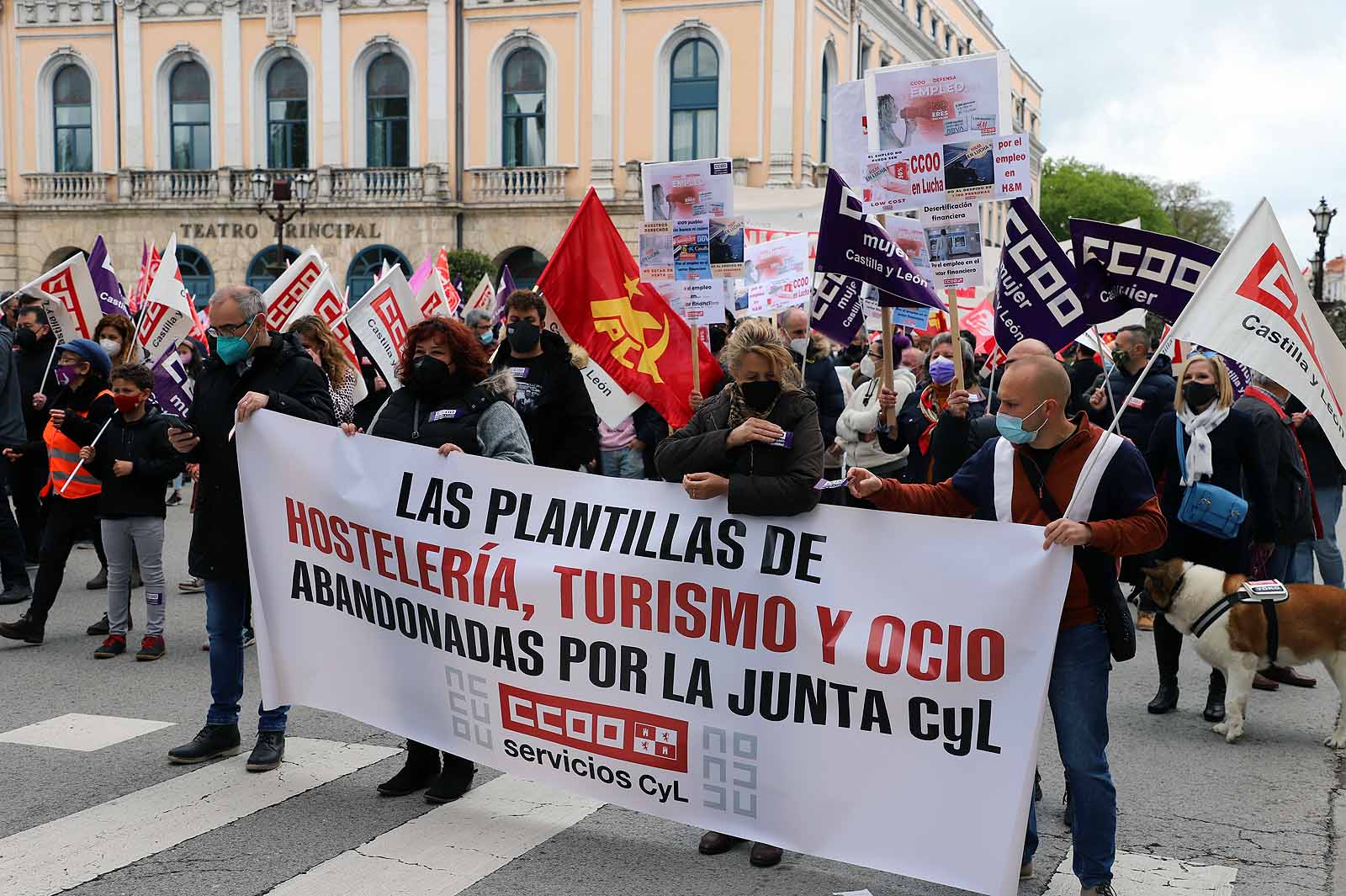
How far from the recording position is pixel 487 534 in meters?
5.35

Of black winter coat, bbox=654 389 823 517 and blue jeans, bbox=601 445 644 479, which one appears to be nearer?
black winter coat, bbox=654 389 823 517

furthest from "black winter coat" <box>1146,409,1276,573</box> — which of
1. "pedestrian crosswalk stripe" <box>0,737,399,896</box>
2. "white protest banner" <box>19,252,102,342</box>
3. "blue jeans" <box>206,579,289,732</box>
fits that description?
"white protest banner" <box>19,252,102,342</box>

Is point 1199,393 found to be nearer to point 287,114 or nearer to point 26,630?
point 26,630

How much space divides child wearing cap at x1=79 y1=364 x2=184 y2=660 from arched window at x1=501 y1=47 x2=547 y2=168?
32.4 meters

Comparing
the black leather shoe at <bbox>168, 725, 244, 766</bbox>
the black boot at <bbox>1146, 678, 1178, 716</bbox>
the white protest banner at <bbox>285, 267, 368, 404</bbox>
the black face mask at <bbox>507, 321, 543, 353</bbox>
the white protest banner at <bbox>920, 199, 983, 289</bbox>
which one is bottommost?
the black boot at <bbox>1146, 678, 1178, 716</bbox>

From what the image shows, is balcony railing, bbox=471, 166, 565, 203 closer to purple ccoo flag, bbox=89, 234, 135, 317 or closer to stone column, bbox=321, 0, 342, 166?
stone column, bbox=321, 0, 342, 166

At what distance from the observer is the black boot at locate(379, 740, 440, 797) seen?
573cm

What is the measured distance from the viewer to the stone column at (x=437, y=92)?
39.8 m

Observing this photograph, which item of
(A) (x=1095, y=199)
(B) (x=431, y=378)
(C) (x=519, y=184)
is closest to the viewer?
(B) (x=431, y=378)

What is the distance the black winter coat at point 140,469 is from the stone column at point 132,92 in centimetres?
3647

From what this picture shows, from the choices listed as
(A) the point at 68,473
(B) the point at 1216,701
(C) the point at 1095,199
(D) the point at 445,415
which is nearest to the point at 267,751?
(D) the point at 445,415

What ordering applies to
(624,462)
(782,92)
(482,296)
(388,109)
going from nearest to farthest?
(624,462), (482,296), (782,92), (388,109)

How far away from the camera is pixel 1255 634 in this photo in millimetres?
6715

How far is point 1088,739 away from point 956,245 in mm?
4952
